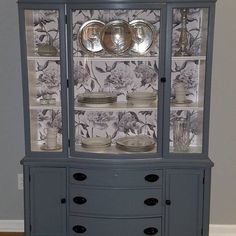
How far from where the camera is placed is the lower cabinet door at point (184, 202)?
2.72 meters

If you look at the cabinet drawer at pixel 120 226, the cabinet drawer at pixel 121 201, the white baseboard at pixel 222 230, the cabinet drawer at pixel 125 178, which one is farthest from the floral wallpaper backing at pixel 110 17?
the white baseboard at pixel 222 230

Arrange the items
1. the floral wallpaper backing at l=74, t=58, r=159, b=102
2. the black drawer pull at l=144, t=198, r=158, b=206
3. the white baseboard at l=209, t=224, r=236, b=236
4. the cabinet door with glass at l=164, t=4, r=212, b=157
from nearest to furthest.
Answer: the cabinet door with glass at l=164, t=4, r=212, b=157 → the black drawer pull at l=144, t=198, r=158, b=206 → the floral wallpaper backing at l=74, t=58, r=159, b=102 → the white baseboard at l=209, t=224, r=236, b=236

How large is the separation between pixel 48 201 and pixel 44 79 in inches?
36.5

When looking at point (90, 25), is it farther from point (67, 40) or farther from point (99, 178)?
point (99, 178)

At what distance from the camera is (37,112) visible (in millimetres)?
2986

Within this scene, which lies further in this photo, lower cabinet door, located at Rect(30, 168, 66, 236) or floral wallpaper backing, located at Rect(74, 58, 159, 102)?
floral wallpaper backing, located at Rect(74, 58, 159, 102)

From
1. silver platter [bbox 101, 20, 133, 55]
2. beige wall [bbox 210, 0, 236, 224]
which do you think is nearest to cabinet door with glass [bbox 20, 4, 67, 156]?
silver platter [bbox 101, 20, 133, 55]

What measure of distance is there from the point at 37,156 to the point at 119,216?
2.42 ft

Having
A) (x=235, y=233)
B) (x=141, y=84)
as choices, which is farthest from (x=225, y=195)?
(x=141, y=84)

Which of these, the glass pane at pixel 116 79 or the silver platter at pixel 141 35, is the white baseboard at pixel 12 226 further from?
the silver platter at pixel 141 35

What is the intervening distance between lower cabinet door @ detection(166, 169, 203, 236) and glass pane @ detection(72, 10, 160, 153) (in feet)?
0.99

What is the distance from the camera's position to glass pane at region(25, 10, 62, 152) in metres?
2.78

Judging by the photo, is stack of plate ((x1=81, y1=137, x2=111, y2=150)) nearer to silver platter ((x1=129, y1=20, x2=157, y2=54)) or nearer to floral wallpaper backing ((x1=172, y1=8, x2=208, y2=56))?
silver platter ((x1=129, y1=20, x2=157, y2=54))

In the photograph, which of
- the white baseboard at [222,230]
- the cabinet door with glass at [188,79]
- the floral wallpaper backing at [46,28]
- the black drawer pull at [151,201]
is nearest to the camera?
the cabinet door with glass at [188,79]
